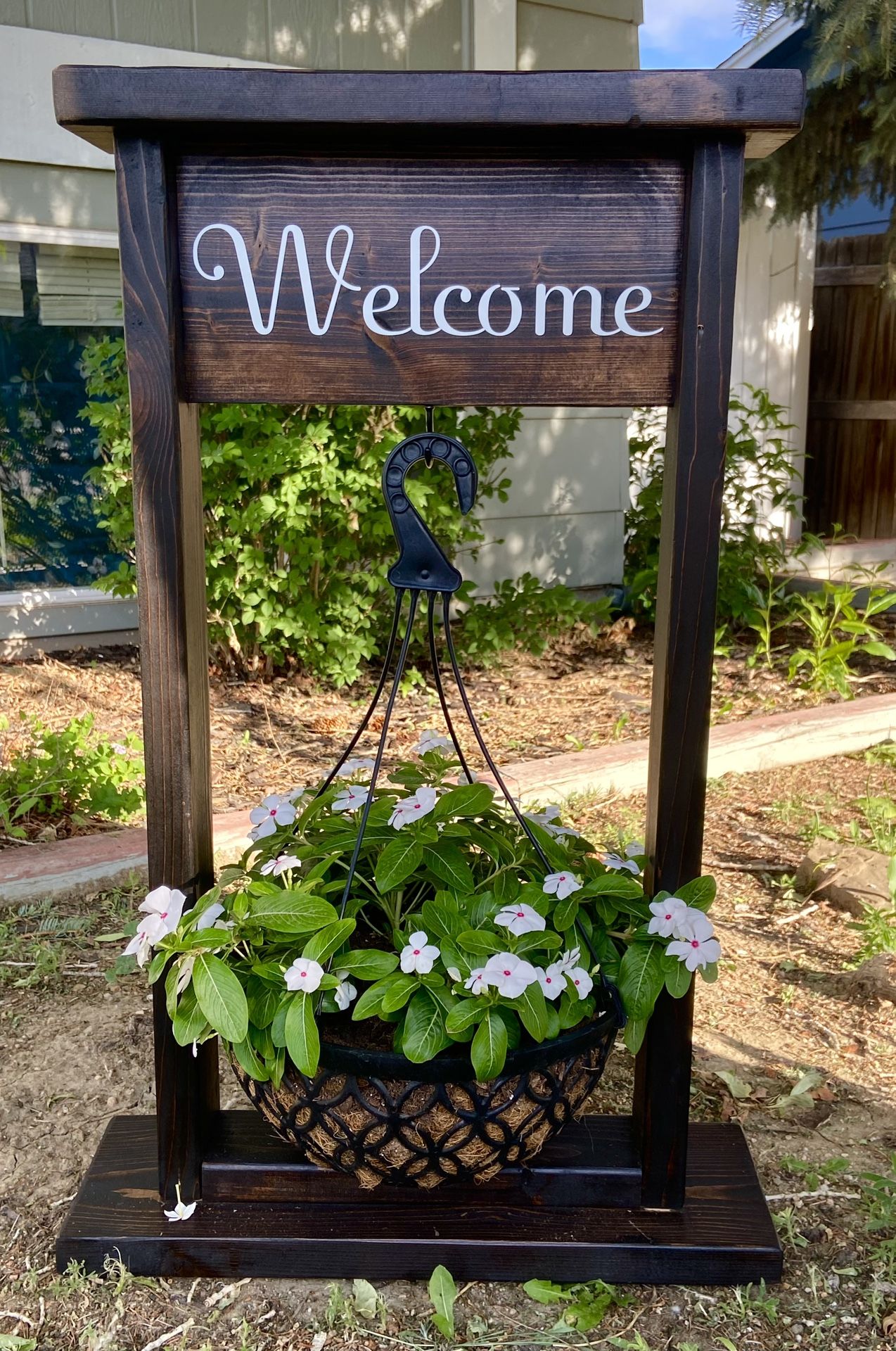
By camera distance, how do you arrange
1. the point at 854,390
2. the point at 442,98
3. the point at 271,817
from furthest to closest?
1. the point at 854,390
2. the point at 271,817
3. the point at 442,98

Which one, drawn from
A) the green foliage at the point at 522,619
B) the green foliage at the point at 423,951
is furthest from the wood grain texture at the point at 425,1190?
the green foliage at the point at 522,619

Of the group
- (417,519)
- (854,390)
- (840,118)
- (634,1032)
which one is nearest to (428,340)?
(417,519)

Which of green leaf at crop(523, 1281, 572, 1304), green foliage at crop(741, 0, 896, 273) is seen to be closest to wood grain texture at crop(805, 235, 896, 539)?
green foliage at crop(741, 0, 896, 273)

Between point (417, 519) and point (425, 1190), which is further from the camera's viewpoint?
point (425, 1190)

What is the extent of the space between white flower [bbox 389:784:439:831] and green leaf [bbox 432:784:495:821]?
0.02 metres

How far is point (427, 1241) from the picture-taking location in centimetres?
165

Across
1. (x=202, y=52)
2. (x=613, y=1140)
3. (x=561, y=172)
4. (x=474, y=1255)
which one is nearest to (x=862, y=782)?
(x=613, y=1140)

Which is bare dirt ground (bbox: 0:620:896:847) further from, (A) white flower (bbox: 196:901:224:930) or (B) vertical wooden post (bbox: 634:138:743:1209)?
(B) vertical wooden post (bbox: 634:138:743:1209)

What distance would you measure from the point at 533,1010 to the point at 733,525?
5.06 meters

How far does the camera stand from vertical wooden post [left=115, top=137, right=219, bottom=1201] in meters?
1.46

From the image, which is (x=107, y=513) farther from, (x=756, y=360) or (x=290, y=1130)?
(x=756, y=360)

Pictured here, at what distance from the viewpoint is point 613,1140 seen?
5.83 ft

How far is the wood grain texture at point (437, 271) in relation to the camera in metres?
1.46

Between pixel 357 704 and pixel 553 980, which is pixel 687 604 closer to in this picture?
pixel 553 980
